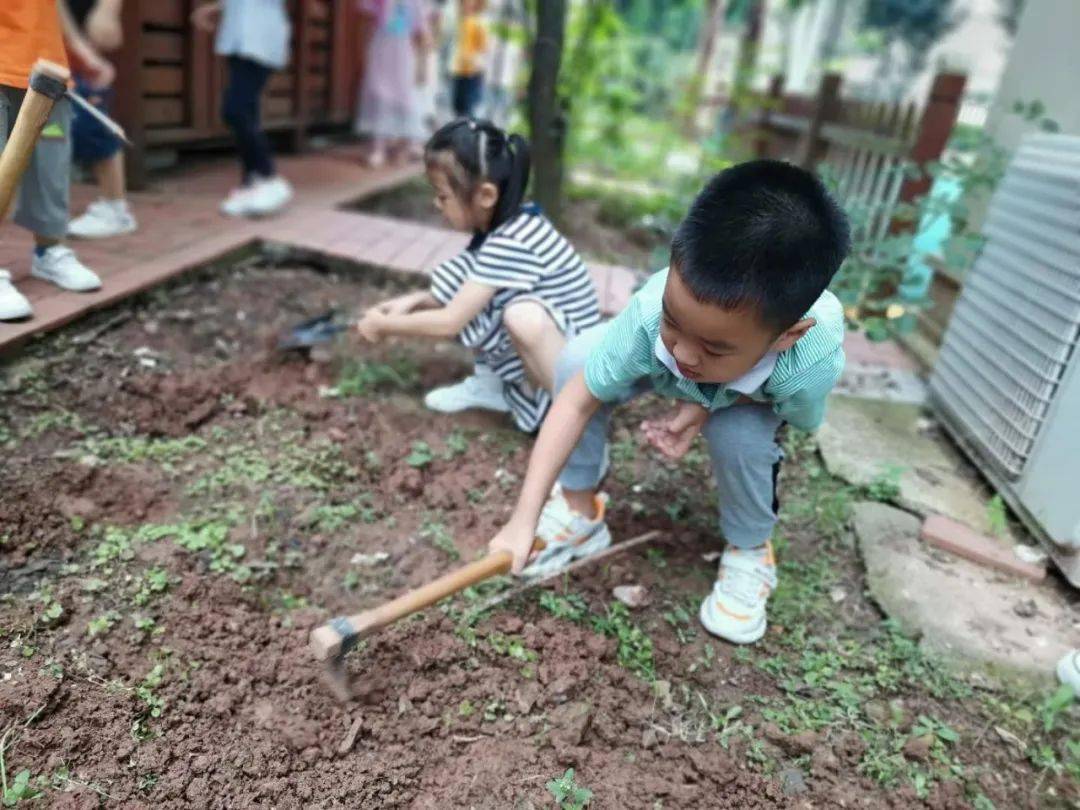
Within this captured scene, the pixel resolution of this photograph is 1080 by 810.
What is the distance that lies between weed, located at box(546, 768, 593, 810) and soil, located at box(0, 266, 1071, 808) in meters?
0.03

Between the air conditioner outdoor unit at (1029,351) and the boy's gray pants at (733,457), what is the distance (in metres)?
0.83

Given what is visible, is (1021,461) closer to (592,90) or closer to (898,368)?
(898,368)

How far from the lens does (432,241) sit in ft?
13.3

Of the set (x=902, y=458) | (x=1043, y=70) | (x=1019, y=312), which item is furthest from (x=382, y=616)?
(x=1043, y=70)

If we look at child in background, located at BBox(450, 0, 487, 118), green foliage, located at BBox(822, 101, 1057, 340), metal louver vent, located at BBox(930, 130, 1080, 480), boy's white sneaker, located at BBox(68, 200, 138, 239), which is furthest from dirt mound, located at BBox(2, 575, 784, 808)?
child in background, located at BBox(450, 0, 487, 118)

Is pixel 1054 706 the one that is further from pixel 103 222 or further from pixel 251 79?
pixel 251 79

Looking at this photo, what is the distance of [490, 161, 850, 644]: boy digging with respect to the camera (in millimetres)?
1249

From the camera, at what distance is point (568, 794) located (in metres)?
1.41

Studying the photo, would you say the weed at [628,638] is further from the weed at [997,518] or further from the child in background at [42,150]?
the child in background at [42,150]

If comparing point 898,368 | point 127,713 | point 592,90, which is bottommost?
point 127,713

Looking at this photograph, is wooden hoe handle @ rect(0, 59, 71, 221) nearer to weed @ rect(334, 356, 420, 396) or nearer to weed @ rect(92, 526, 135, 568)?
weed @ rect(92, 526, 135, 568)

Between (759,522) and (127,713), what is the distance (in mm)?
1367

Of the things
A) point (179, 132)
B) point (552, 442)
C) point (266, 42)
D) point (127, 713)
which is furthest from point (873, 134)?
point (127, 713)

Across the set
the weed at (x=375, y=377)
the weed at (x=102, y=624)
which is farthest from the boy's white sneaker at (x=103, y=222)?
the weed at (x=102, y=624)
